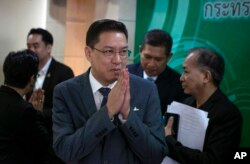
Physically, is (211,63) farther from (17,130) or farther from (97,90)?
(17,130)

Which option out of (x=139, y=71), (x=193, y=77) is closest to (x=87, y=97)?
(x=193, y=77)

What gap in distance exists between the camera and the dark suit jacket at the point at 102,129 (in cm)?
136

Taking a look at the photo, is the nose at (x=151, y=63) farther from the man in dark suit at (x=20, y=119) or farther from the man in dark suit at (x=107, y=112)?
the man in dark suit at (x=107, y=112)

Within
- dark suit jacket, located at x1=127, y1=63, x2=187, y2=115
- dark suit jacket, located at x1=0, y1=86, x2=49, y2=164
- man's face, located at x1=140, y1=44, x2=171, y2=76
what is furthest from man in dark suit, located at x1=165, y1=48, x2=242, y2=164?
dark suit jacket, located at x1=0, y1=86, x2=49, y2=164

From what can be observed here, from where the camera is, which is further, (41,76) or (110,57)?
(41,76)

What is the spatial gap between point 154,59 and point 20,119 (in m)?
0.97

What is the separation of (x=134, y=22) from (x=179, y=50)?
647 millimetres

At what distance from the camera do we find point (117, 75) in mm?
1463

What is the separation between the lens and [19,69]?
221 cm

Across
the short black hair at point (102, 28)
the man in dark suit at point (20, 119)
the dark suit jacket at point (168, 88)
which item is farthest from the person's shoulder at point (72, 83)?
the dark suit jacket at point (168, 88)

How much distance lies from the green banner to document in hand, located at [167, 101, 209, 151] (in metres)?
0.94

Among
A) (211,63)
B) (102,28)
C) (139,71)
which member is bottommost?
(139,71)

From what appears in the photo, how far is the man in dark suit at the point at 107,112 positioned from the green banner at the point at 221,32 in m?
1.53

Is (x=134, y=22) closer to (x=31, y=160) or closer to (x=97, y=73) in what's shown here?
(x=31, y=160)
